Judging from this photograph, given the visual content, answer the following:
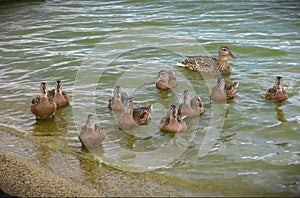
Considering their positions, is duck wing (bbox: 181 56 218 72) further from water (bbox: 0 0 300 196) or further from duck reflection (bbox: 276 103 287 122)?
duck reflection (bbox: 276 103 287 122)

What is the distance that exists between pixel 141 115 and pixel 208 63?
2.81 metres

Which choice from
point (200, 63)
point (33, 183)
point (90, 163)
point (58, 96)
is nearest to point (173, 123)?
point (90, 163)

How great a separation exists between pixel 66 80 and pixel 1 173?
349 cm

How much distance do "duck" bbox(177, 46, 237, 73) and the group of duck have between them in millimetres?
904

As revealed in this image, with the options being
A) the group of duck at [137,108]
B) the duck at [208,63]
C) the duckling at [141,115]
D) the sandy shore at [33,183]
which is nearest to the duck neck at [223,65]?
the duck at [208,63]

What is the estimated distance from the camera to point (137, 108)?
756cm

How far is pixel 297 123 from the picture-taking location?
7156 mm

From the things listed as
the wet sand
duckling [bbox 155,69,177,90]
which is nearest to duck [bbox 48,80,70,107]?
the wet sand

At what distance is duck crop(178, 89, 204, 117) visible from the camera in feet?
24.7

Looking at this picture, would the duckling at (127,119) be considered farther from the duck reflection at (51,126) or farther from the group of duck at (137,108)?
the duck reflection at (51,126)

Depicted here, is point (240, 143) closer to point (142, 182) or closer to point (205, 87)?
point (142, 182)

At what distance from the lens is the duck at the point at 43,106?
24.7 feet

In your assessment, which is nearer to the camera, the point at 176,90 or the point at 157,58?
the point at 176,90

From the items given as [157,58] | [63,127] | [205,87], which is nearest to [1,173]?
[63,127]
